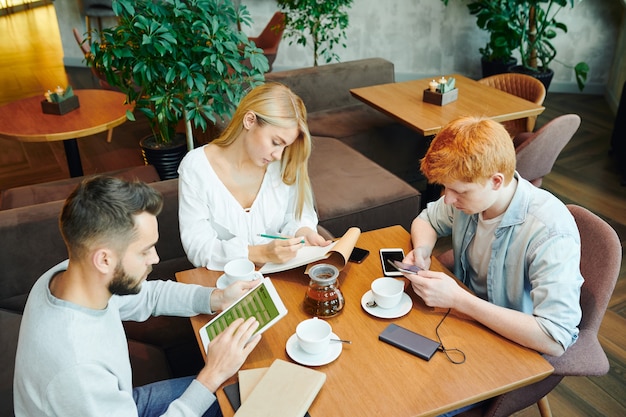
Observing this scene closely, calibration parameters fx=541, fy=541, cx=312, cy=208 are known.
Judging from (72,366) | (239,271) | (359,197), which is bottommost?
(359,197)

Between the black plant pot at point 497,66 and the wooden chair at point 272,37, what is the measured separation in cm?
222

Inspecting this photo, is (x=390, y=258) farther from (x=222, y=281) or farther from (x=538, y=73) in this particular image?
(x=538, y=73)

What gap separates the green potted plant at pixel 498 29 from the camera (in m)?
5.36

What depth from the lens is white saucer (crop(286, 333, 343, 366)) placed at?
4.72 ft

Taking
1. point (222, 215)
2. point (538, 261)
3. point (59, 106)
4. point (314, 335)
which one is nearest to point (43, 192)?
point (59, 106)

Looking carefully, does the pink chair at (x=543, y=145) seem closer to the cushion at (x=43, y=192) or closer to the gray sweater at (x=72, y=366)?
the cushion at (x=43, y=192)

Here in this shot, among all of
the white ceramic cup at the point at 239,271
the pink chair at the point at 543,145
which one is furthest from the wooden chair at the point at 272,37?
the white ceramic cup at the point at 239,271

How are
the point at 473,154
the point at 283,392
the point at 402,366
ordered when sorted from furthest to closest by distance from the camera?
the point at 473,154 < the point at 402,366 < the point at 283,392

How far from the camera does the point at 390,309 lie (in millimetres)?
1640

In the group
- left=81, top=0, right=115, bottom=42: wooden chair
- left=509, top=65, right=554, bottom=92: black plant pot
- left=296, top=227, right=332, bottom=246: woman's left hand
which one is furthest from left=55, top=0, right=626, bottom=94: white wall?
→ left=296, top=227, right=332, bottom=246: woman's left hand

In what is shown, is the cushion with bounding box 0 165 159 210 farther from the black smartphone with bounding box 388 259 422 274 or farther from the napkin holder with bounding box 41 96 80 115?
the black smartphone with bounding box 388 259 422 274

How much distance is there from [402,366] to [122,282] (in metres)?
0.76

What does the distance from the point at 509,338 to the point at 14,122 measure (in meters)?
3.29

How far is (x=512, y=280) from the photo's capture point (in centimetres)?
167
